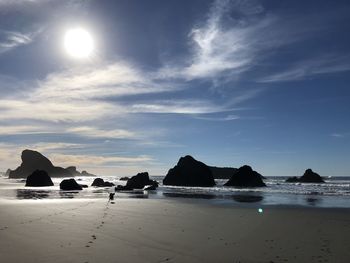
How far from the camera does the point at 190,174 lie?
12544 cm

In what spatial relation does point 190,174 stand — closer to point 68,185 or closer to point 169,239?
point 68,185

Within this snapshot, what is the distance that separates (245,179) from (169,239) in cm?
10284

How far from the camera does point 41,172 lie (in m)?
96.2

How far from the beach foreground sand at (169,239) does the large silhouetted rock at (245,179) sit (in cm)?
9061

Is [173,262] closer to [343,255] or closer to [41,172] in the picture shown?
[343,255]

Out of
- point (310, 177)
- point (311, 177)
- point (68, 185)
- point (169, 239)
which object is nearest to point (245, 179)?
point (311, 177)

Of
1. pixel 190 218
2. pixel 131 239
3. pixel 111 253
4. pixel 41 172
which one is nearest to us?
pixel 111 253

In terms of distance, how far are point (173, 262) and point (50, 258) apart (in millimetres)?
4010

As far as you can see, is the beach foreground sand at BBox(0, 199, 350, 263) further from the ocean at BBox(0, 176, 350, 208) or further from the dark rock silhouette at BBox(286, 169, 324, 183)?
the dark rock silhouette at BBox(286, 169, 324, 183)

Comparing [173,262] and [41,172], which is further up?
[41,172]

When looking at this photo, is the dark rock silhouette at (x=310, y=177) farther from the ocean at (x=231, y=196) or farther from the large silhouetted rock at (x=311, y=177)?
the ocean at (x=231, y=196)

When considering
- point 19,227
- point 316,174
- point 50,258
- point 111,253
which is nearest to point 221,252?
point 111,253

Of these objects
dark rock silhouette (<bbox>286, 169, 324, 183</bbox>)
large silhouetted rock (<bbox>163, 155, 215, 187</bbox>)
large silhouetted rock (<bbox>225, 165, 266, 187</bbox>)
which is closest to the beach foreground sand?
large silhouetted rock (<bbox>225, 165, 266, 187</bbox>)

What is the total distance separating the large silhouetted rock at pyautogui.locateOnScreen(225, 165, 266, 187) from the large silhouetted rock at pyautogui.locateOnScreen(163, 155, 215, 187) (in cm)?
831
